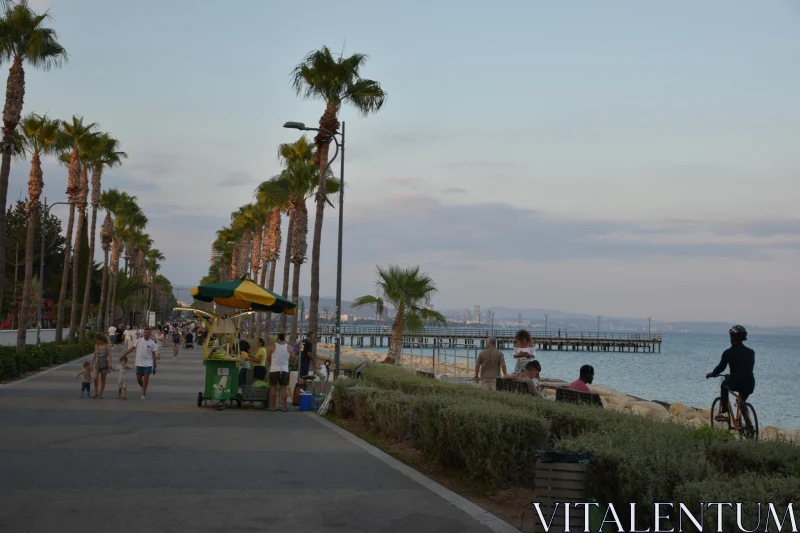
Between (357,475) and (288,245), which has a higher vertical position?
(288,245)

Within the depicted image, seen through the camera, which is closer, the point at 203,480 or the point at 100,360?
the point at 203,480

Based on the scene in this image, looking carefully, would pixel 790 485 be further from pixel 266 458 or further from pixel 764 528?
pixel 266 458

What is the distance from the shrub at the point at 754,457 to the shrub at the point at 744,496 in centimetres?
64

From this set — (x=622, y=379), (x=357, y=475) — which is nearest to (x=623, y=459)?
(x=357, y=475)

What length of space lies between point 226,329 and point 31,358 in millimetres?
14104

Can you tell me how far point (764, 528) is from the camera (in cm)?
529

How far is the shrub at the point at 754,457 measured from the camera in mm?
6828

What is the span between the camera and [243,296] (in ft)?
69.2

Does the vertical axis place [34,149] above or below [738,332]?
above

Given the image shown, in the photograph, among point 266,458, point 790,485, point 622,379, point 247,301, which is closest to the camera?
point 790,485

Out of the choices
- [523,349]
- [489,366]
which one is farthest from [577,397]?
[489,366]

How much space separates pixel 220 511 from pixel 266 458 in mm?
3716

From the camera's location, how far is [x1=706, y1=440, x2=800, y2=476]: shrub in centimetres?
683

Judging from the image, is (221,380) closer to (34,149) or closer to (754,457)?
(754,457)
